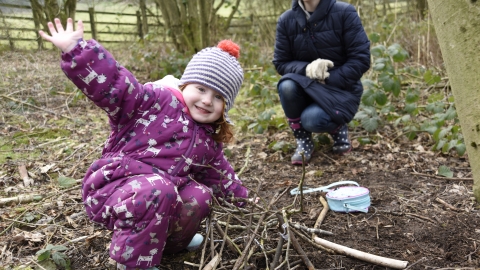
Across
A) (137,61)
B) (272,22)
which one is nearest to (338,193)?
(137,61)

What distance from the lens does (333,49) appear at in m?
3.23

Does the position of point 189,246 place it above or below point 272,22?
below

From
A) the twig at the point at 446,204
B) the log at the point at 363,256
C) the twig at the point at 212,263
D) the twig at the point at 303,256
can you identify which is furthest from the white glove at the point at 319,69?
the twig at the point at 212,263

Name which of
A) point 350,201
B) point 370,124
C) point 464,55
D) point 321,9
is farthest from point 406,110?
point 464,55

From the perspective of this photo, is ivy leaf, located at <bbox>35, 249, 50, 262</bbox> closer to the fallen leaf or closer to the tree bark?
the fallen leaf

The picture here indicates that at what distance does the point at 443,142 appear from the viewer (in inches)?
124

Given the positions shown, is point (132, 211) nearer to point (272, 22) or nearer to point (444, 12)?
Result: point (444, 12)

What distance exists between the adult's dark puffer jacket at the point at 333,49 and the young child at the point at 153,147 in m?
1.32

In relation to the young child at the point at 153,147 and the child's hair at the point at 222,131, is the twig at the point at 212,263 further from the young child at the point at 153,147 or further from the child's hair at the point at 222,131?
the child's hair at the point at 222,131

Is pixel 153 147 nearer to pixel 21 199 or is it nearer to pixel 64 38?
pixel 64 38

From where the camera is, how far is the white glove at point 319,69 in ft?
10.3

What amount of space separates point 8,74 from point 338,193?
452 cm

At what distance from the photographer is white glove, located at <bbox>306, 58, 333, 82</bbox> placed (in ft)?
10.3

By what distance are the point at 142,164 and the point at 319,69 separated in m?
1.79
